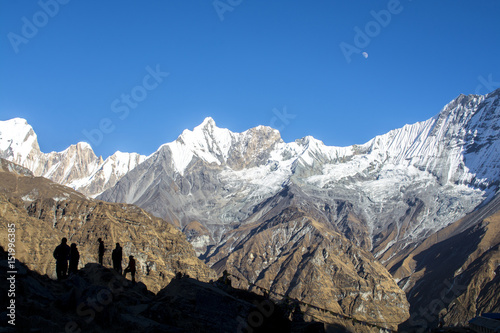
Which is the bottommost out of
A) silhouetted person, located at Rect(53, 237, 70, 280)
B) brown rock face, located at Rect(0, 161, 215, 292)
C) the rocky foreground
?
the rocky foreground

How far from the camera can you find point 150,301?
24219 mm

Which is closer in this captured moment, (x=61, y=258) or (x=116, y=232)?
(x=61, y=258)

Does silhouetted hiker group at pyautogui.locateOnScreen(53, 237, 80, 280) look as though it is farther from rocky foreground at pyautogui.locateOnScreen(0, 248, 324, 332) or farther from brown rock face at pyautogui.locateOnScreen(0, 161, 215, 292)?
brown rock face at pyautogui.locateOnScreen(0, 161, 215, 292)

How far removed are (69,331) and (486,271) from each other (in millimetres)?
204638

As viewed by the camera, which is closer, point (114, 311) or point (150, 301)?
point (114, 311)

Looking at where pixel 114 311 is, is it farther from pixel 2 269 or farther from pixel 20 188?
pixel 20 188

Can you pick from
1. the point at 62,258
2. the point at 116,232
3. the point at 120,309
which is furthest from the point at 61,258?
the point at 116,232

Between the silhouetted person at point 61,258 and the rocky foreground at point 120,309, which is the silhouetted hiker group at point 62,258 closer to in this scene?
the silhouetted person at point 61,258

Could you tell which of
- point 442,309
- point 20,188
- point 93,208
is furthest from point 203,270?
point 442,309

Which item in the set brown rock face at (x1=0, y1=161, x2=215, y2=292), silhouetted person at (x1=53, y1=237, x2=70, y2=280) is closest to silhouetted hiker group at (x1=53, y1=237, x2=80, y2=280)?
silhouetted person at (x1=53, y1=237, x2=70, y2=280)

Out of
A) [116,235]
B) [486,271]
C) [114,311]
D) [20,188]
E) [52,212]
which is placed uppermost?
[20,188]

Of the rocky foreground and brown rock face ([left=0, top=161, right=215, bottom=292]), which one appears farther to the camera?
brown rock face ([left=0, top=161, right=215, bottom=292])

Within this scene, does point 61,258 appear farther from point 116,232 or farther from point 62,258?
point 116,232

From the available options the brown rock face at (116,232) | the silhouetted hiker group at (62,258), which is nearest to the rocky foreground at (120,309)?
the silhouetted hiker group at (62,258)
